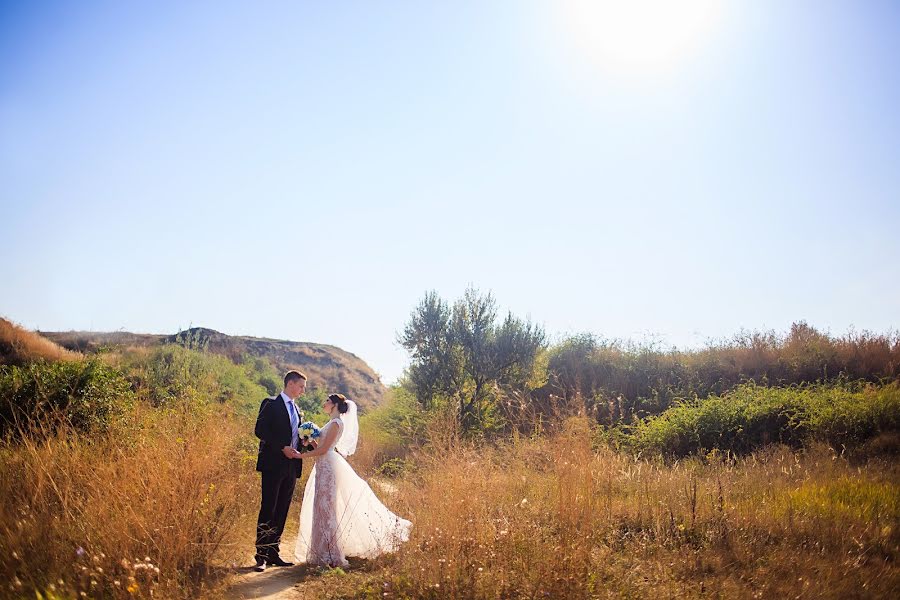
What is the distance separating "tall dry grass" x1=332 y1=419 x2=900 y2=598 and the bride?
488 millimetres

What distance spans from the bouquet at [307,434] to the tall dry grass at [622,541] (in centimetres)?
160

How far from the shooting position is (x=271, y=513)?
21.2ft

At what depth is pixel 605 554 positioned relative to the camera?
552 cm

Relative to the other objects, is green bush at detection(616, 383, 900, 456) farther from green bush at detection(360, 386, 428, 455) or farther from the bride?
the bride

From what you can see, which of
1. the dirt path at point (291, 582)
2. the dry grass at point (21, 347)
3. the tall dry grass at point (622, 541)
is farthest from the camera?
the dry grass at point (21, 347)

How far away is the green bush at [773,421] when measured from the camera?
37.0 feet

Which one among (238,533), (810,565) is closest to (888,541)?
(810,565)

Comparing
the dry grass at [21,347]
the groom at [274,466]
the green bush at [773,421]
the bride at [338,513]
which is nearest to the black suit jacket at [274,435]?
the groom at [274,466]

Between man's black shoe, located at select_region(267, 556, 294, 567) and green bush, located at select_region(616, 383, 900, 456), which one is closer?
man's black shoe, located at select_region(267, 556, 294, 567)

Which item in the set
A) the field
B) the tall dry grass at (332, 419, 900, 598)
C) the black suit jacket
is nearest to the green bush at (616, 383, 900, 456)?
the field

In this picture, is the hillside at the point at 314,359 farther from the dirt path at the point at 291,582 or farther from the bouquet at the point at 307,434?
the dirt path at the point at 291,582

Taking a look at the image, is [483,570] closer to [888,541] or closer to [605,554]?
[605,554]

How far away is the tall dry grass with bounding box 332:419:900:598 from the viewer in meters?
4.88

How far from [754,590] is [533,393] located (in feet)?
52.8
